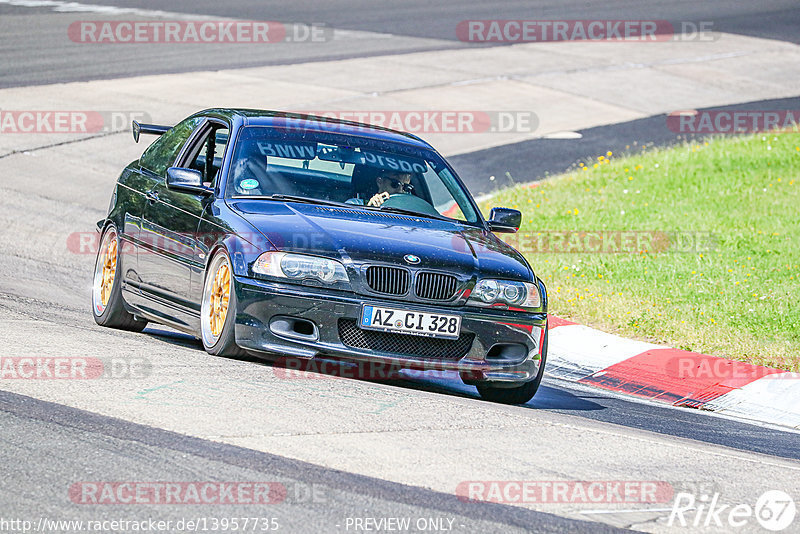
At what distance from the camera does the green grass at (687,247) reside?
1088 cm

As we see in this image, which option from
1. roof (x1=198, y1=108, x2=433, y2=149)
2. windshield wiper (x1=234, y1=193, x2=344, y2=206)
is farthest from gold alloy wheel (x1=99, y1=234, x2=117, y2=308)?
windshield wiper (x1=234, y1=193, x2=344, y2=206)

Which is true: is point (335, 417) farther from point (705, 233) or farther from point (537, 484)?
point (705, 233)

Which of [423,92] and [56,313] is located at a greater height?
[423,92]

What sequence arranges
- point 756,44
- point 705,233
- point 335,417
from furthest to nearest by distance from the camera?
point 756,44
point 705,233
point 335,417

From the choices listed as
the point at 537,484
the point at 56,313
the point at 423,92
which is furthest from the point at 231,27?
the point at 537,484

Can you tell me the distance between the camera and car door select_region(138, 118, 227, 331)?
8.14m

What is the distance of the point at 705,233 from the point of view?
14.4 metres

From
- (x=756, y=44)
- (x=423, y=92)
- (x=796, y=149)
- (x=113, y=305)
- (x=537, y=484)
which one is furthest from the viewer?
(x=756, y=44)

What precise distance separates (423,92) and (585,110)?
9.70 feet

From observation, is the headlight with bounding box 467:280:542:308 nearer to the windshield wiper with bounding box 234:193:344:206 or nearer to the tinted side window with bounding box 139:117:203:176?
the windshield wiper with bounding box 234:193:344:206
